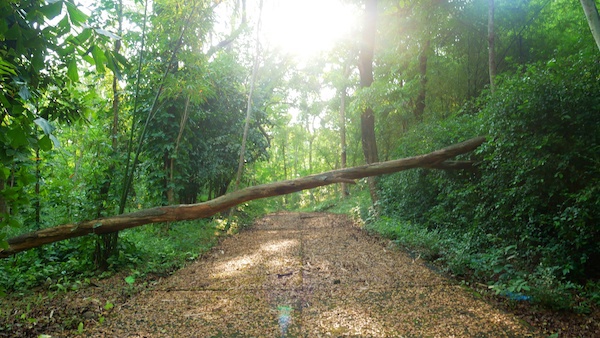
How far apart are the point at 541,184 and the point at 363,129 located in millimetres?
6650

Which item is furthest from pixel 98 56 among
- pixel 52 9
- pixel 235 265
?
pixel 235 265

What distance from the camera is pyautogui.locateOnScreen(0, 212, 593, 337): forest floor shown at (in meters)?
2.92

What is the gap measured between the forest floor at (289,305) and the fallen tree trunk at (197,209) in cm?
74

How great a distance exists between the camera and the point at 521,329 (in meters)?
2.84

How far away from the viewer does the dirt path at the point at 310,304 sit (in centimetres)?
295

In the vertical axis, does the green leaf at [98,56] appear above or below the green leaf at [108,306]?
above

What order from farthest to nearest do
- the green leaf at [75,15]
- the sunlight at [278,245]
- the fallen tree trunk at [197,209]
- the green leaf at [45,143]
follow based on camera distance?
the sunlight at [278,245], the fallen tree trunk at [197,209], the green leaf at [45,143], the green leaf at [75,15]

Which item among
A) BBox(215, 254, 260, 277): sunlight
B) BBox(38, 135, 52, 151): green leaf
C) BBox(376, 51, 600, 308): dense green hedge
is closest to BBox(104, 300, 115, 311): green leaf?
BBox(215, 254, 260, 277): sunlight

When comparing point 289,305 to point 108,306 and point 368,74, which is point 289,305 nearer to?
point 108,306

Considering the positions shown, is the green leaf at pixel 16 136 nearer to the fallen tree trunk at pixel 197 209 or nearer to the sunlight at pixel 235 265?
the fallen tree trunk at pixel 197 209

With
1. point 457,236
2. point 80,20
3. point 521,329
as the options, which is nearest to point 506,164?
point 457,236

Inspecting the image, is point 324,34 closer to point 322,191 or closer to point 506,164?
point 506,164

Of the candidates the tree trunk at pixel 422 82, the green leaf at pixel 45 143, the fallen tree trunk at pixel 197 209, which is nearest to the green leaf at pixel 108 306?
the fallen tree trunk at pixel 197 209

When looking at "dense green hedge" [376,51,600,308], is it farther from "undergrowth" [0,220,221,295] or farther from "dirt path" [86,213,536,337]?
"undergrowth" [0,220,221,295]
